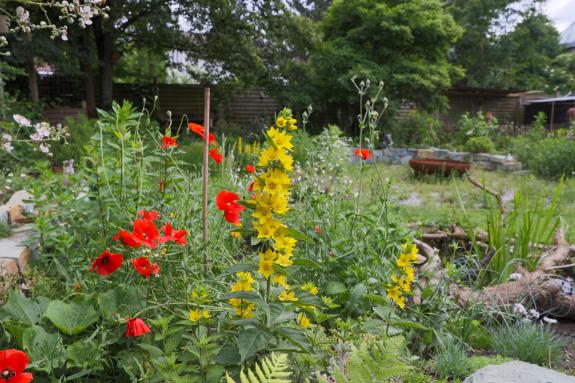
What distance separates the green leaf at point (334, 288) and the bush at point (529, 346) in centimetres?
71

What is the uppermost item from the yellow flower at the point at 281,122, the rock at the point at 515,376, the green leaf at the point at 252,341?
the yellow flower at the point at 281,122

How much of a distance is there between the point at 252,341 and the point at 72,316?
2.09 ft

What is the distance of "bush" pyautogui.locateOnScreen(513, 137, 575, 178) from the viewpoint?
25.2ft

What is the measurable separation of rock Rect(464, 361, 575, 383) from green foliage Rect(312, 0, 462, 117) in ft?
31.3

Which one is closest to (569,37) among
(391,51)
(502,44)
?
(502,44)

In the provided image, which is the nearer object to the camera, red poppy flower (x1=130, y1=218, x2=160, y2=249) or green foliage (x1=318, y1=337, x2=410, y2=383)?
green foliage (x1=318, y1=337, x2=410, y2=383)

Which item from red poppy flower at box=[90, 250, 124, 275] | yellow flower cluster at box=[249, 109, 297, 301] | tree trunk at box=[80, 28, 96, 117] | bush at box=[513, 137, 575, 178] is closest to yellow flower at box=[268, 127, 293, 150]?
yellow flower cluster at box=[249, 109, 297, 301]

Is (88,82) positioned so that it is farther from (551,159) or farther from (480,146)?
(551,159)

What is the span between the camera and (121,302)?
4.79 ft

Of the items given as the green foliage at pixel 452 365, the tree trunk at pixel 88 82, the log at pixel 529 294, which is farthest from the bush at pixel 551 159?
the tree trunk at pixel 88 82

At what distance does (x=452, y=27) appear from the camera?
11.5 m

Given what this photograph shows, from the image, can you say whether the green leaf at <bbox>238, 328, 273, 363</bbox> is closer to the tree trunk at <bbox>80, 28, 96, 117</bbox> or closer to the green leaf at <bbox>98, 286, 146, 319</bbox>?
the green leaf at <bbox>98, 286, 146, 319</bbox>

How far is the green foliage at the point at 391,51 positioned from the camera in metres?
10.9

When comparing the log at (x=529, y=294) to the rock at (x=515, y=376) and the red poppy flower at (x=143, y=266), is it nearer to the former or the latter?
the rock at (x=515, y=376)
